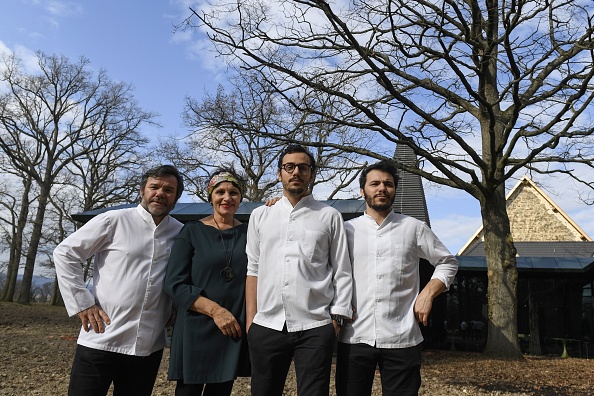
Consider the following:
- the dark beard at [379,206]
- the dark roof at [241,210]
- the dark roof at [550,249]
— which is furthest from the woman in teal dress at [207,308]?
the dark roof at [550,249]

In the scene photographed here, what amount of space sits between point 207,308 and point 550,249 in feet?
85.0

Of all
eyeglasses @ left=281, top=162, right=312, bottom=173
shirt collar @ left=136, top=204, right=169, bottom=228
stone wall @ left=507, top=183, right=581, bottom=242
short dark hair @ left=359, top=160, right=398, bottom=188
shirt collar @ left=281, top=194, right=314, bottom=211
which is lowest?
shirt collar @ left=136, top=204, right=169, bottom=228

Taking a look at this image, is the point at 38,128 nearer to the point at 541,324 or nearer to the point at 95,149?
the point at 95,149

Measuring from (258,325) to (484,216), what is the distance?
398 inches

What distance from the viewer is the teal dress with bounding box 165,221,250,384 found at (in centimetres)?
288

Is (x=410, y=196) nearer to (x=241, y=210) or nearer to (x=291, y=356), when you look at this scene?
(x=241, y=210)

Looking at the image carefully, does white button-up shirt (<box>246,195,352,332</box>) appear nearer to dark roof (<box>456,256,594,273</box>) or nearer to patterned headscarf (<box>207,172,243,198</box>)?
patterned headscarf (<box>207,172,243,198</box>)

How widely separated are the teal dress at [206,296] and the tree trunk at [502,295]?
9.76m

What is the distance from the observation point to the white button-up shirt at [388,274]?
2910 millimetres

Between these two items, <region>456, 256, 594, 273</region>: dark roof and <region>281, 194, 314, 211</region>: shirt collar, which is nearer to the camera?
<region>281, 194, 314, 211</region>: shirt collar

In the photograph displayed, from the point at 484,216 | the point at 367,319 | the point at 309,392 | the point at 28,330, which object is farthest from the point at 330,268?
the point at 28,330

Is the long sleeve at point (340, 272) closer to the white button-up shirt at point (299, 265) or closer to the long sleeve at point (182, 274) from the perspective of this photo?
the white button-up shirt at point (299, 265)

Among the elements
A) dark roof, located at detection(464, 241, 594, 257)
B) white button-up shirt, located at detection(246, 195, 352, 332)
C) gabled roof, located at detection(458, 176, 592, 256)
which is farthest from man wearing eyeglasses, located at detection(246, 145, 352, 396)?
gabled roof, located at detection(458, 176, 592, 256)

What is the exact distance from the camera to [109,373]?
289 cm
